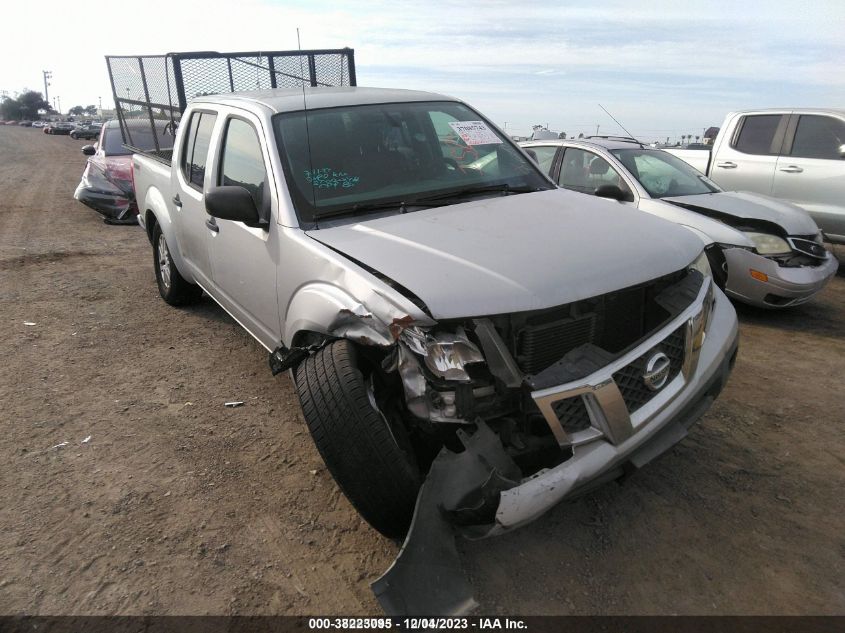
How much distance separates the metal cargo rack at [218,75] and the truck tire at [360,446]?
4.21 m

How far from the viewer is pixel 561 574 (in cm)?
253

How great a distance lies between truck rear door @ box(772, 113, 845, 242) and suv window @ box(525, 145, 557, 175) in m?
3.09

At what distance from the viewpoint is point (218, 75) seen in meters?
6.30

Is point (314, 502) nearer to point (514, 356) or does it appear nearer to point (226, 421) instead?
point (226, 421)

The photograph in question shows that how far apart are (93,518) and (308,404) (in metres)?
1.35

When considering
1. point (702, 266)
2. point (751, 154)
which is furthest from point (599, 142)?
point (702, 266)

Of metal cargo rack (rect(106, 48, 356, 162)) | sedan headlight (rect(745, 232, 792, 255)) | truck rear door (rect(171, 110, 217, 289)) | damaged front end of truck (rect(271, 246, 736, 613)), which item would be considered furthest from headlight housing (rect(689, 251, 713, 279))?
metal cargo rack (rect(106, 48, 356, 162))

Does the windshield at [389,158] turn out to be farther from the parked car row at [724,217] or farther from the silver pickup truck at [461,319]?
the parked car row at [724,217]

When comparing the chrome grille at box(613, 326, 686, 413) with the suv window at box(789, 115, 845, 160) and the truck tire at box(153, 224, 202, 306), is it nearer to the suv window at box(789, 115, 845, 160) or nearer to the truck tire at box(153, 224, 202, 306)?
the truck tire at box(153, 224, 202, 306)

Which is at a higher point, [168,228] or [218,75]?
[218,75]

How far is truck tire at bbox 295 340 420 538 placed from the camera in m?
2.30

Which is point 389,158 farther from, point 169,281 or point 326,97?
point 169,281

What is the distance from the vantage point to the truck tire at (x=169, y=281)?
5.57 m

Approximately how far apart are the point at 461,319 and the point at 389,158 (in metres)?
1.54
